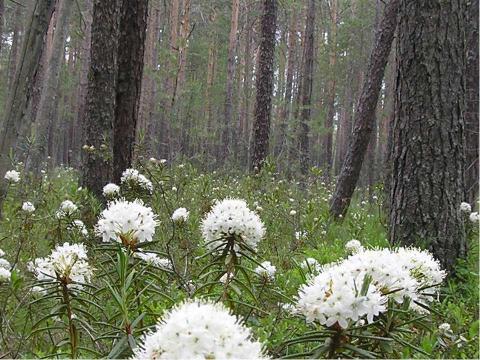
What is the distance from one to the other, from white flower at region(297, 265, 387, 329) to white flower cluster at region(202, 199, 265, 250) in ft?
2.18

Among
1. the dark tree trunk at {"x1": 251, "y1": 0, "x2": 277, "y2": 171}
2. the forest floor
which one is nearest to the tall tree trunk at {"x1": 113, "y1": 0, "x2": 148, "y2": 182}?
the forest floor

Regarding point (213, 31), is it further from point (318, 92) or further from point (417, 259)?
point (417, 259)

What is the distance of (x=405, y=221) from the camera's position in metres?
4.23

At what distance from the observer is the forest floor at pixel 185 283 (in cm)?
185

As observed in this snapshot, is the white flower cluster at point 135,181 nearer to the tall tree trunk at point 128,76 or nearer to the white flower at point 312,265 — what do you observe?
the tall tree trunk at point 128,76

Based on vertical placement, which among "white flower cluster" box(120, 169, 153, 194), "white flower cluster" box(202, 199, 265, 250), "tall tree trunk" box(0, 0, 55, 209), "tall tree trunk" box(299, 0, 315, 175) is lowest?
"white flower cluster" box(202, 199, 265, 250)

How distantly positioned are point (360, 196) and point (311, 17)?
733 cm

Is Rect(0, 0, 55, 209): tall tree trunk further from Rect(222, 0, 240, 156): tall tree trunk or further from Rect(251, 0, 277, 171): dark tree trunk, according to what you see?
Rect(222, 0, 240, 156): tall tree trunk

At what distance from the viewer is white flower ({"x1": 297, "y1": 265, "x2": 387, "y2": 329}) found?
4.33 ft

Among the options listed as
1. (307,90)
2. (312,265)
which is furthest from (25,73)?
(307,90)

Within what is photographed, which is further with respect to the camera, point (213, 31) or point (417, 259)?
point (213, 31)

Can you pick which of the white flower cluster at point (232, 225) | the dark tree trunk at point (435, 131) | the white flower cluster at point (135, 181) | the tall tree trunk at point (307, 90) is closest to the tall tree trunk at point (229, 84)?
the tall tree trunk at point (307, 90)

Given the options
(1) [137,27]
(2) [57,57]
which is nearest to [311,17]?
(2) [57,57]

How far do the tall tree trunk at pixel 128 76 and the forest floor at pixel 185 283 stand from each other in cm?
84
